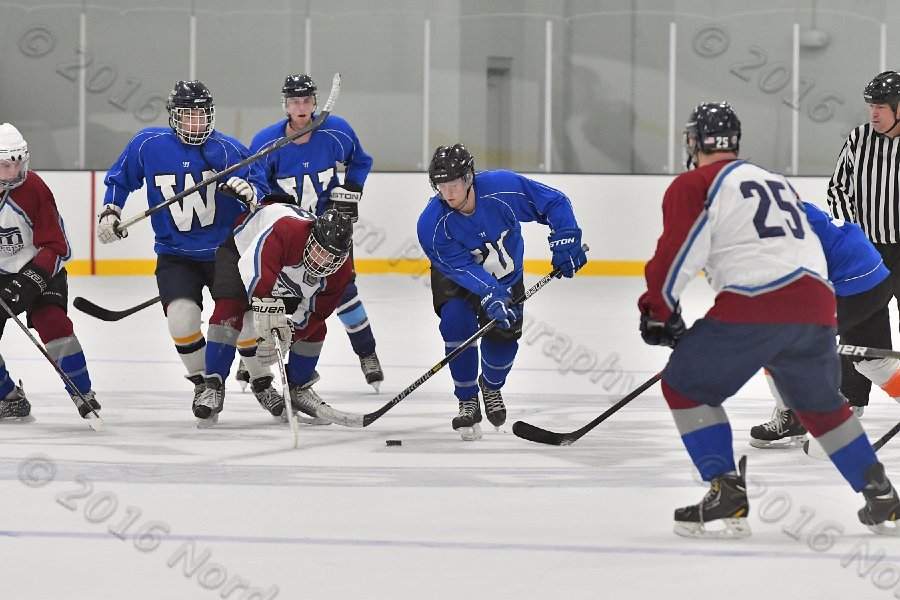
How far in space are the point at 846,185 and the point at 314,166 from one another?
200cm

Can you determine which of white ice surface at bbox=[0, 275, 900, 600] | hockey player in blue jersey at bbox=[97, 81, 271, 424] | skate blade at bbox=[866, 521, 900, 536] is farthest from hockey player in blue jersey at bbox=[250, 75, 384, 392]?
skate blade at bbox=[866, 521, 900, 536]

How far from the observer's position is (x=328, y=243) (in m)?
3.73

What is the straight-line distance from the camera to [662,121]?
10672mm

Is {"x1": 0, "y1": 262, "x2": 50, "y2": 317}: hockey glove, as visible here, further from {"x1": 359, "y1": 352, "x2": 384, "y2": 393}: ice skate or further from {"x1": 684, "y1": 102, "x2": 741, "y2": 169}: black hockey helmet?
{"x1": 684, "y1": 102, "x2": 741, "y2": 169}: black hockey helmet

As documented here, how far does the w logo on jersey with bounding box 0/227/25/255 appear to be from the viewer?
4164mm

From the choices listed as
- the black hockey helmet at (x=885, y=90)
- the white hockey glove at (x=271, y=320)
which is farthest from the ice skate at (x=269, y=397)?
the black hockey helmet at (x=885, y=90)

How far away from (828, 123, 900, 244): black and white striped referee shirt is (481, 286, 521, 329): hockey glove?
1.16m

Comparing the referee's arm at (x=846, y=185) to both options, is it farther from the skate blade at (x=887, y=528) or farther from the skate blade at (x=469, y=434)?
the skate blade at (x=887, y=528)

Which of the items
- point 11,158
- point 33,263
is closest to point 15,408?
point 33,263

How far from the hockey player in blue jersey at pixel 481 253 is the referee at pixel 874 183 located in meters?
0.90

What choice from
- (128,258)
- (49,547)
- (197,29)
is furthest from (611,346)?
(197,29)

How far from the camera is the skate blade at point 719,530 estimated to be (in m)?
2.69

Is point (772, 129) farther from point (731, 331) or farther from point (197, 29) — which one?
point (731, 331)

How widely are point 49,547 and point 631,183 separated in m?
7.86
